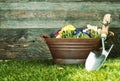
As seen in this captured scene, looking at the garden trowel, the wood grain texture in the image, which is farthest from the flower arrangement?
the wood grain texture

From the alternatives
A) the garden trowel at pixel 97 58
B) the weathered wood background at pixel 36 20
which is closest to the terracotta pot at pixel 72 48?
the garden trowel at pixel 97 58

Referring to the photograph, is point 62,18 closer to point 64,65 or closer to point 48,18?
point 48,18

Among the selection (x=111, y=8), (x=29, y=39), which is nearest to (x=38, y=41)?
(x=29, y=39)

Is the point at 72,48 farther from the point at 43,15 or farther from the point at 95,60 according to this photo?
the point at 43,15

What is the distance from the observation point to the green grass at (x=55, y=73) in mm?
2812

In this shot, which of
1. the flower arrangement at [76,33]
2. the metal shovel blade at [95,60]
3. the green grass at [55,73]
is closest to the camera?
the green grass at [55,73]

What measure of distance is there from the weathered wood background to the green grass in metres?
0.48

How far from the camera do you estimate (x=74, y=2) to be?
13.6ft

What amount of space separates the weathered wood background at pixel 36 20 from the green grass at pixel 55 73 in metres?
0.48

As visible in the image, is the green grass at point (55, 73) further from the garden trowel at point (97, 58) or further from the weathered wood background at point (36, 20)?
the weathered wood background at point (36, 20)

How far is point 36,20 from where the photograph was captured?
410cm

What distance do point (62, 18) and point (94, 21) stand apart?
36 centimetres

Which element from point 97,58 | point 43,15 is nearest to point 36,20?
point 43,15

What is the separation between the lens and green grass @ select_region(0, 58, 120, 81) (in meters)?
2.81
